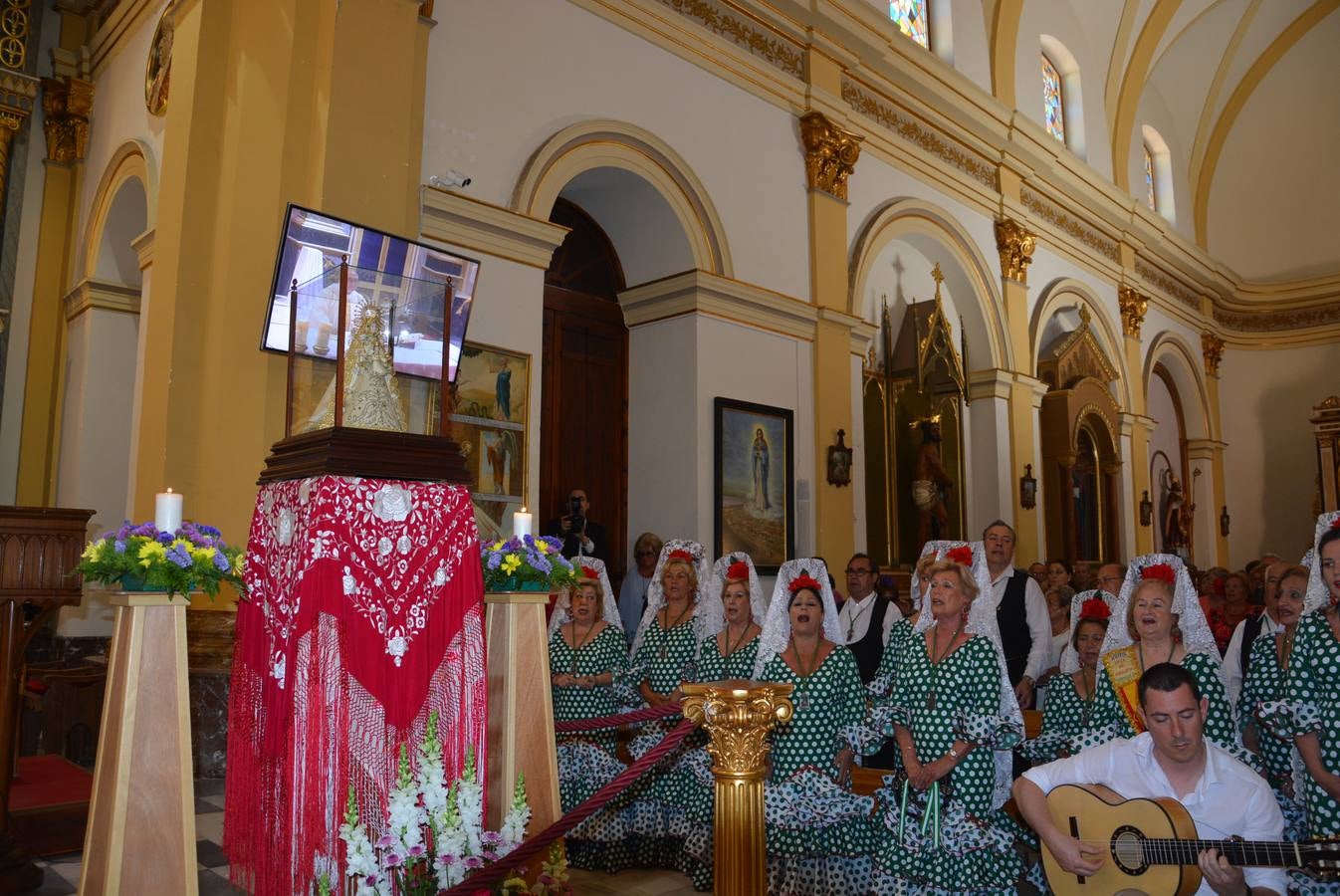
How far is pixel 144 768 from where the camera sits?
136 inches

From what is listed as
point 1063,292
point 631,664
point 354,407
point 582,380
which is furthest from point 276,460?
point 1063,292

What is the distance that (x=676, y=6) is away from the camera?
9539 mm

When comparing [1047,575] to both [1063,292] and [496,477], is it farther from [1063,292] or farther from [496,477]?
[1063,292]

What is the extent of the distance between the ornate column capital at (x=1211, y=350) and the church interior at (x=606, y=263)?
403 centimetres

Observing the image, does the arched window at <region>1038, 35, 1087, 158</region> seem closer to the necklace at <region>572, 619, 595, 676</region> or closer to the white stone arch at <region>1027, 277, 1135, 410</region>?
the white stone arch at <region>1027, 277, 1135, 410</region>

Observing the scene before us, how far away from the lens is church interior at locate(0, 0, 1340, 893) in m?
6.75

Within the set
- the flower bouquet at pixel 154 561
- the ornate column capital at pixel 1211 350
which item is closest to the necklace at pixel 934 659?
the flower bouquet at pixel 154 561

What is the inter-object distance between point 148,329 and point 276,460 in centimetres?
373

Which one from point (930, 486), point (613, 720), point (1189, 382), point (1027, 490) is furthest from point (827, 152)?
point (1189, 382)

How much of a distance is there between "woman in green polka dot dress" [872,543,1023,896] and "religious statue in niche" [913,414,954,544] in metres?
8.16

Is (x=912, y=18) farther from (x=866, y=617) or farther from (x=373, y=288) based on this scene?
(x=373, y=288)

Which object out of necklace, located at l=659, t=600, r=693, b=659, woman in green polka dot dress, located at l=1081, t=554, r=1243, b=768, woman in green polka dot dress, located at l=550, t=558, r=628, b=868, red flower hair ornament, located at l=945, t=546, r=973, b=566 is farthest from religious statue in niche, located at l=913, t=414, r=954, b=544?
woman in green polka dot dress, located at l=1081, t=554, r=1243, b=768

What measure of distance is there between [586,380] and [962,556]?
5553 mm

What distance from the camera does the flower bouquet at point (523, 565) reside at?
4523mm
